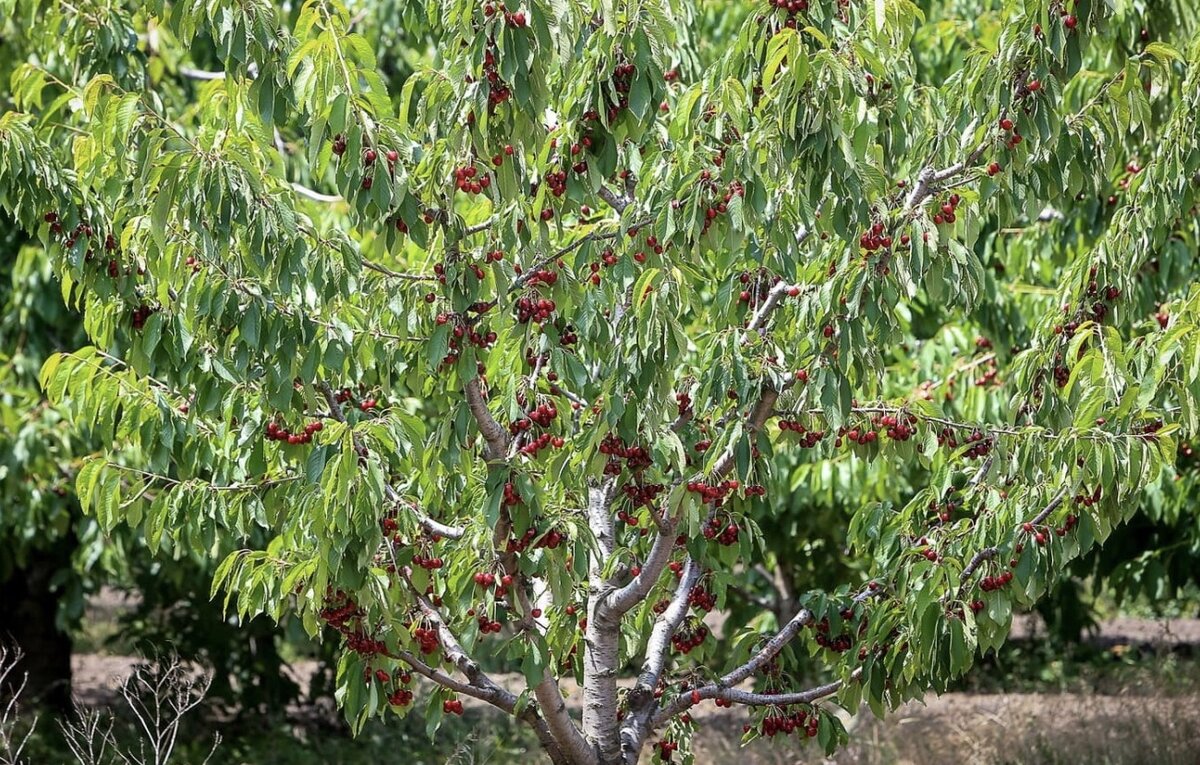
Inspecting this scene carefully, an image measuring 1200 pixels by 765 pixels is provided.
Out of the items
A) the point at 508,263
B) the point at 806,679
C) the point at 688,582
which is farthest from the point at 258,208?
the point at 806,679

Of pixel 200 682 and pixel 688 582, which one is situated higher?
pixel 688 582

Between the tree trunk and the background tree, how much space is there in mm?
5383

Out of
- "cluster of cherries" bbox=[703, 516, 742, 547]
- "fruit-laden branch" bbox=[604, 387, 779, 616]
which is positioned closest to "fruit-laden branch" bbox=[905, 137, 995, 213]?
"fruit-laden branch" bbox=[604, 387, 779, 616]

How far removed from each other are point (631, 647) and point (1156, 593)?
3.53 m

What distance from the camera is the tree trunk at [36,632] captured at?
28.1ft

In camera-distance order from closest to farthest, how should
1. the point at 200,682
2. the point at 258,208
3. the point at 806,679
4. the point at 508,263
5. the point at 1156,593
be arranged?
1. the point at 258,208
2. the point at 508,263
3. the point at 1156,593
4. the point at 200,682
5. the point at 806,679

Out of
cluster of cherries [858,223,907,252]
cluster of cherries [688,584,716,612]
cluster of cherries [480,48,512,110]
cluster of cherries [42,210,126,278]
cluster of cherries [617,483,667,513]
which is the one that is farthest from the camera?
cluster of cherries [688,584,716,612]

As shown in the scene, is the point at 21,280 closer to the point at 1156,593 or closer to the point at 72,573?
the point at 72,573

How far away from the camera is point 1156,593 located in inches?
265

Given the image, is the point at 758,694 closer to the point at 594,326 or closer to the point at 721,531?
the point at 721,531

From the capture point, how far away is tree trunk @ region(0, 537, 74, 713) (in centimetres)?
858

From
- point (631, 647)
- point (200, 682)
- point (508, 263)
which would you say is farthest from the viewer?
point (200, 682)

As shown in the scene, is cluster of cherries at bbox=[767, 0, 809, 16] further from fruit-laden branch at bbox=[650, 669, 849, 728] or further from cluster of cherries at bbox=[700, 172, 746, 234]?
fruit-laden branch at bbox=[650, 669, 849, 728]

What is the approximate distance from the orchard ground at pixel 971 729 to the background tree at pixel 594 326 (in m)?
1.99
